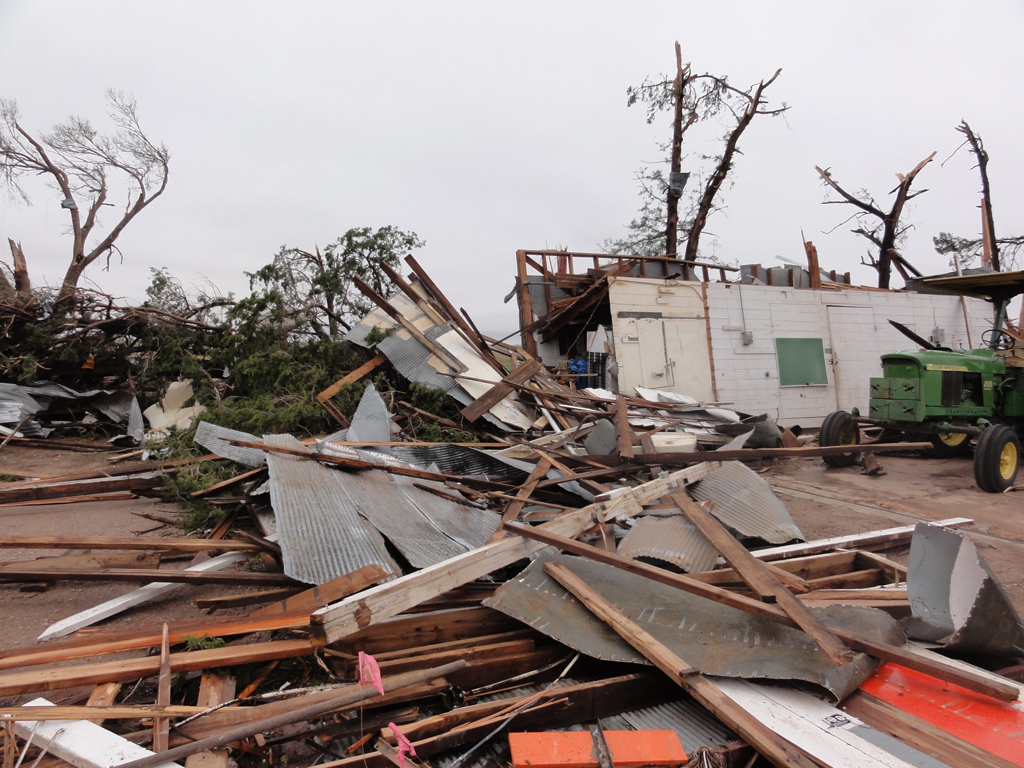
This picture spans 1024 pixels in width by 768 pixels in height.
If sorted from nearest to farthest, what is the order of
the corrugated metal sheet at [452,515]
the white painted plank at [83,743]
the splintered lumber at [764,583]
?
the white painted plank at [83,743]
the splintered lumber at [764,583]
the corrugated metal sheet at [452,515]

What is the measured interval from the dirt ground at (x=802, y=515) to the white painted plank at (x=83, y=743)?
4.08 ft

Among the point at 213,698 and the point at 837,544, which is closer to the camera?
the point at 213,698

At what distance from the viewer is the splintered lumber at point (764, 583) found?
2080 millimetres

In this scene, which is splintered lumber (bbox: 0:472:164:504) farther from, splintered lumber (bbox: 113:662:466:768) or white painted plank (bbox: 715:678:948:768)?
white painted plank (bbox: 715:678:948:768)

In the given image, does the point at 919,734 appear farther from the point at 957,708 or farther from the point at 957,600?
the point at 957,600

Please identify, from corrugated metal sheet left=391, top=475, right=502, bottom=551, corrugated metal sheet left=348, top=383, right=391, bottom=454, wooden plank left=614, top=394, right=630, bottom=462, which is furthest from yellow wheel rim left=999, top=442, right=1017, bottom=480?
corrugated metal sheet left=348, top=383, right=391, bottom=454

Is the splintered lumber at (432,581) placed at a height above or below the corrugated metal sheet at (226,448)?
below

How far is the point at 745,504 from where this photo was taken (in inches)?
172

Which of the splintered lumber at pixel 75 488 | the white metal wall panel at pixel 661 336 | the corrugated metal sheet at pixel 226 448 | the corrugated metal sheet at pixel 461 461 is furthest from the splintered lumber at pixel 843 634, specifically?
the white metal wall panel at pixel 661 336

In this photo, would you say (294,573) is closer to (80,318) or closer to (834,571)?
(834,571)

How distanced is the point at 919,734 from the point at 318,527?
9.63 feet

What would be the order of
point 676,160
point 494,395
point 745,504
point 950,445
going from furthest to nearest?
1. point 676,160
2. point 950,445
3. point 494,395
4. point 745,504

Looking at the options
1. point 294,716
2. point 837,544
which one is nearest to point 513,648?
point 294,716

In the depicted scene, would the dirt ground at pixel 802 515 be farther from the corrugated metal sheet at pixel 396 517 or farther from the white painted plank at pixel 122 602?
the corrugated metal sheet at pixel 396 517
